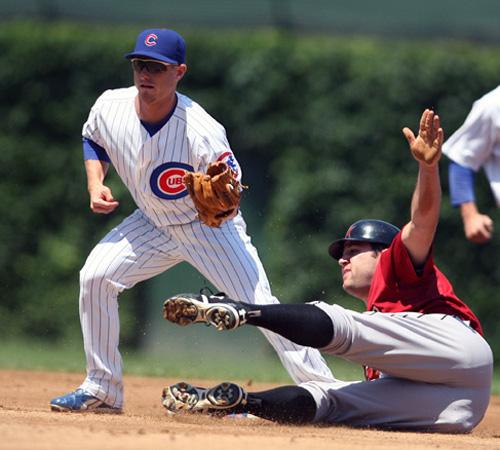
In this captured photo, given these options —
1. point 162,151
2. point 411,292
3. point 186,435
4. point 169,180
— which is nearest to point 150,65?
point 162,151

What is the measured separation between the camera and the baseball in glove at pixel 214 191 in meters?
4.90

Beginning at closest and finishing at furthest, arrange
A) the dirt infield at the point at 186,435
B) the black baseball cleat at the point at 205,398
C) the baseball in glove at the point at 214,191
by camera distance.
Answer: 1. the dirt infield at the point at 186,435
2. the black baseball cleat at the point at 205,398
3. the baseball in glove at the point at 214,191

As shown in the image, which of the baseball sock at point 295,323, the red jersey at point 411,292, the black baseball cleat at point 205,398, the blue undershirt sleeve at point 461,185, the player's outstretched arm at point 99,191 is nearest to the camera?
the baseball sock at point 295,323

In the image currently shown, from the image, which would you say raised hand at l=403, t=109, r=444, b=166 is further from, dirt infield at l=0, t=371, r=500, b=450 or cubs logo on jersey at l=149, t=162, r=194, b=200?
cubs logo on jersey at l=149, t=162, r=194, b=200

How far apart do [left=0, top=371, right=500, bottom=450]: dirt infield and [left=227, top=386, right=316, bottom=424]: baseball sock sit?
0.19ft

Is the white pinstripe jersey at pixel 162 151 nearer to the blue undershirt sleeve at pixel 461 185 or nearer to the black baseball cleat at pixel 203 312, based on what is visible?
the blue undershirt sleeve at pixel 461 185

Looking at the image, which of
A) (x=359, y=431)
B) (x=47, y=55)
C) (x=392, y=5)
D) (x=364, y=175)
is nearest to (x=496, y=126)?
(x=359, y=431)

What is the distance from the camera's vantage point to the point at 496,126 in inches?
193

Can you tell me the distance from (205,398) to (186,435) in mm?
642

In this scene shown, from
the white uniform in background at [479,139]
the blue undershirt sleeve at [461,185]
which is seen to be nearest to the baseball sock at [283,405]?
the blue undershirt sleeve at [461,185]

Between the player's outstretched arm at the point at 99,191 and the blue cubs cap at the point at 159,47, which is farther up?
the blue cubs cap at the point at 159,47

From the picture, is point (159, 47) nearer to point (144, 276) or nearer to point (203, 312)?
point (144, 276)

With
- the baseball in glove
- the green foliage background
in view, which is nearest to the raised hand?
the baseball in glove

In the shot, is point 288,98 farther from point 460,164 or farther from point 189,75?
point 460,164
